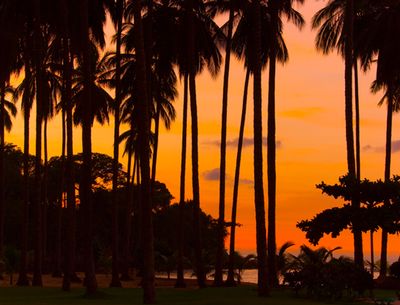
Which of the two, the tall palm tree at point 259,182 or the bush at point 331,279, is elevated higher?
the tall palm tree at point 259,182

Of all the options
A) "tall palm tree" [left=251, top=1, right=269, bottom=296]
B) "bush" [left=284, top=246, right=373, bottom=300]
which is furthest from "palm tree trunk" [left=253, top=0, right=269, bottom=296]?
"bush" [left=284, top=246, right=373, bottom=300]

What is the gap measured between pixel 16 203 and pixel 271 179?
43.4 meters

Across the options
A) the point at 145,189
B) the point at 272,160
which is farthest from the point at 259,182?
the point at 272,160

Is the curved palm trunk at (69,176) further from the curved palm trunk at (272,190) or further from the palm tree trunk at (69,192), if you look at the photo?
the curved palm trunk at (272,190)

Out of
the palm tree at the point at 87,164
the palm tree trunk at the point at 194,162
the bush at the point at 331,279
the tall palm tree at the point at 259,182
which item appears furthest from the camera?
the palm tree trunk at the point at 194,162

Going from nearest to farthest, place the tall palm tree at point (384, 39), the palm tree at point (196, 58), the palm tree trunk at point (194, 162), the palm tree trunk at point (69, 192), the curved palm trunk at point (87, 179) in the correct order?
the curved palm trunk at point (87, 179), the palm tree trunk at point (69, 192), the palm tree trunk at point (194, 162), the palm tree at point (196, 58), the tall palm tree at point (384, 39)

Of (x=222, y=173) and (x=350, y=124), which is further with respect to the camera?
(x=222, y=173)

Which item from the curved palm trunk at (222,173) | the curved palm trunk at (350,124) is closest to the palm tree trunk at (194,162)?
the curved palm trunk at (222,173)

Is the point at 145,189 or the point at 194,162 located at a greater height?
the point at 194,162

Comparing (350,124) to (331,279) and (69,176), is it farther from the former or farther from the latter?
(69,176)

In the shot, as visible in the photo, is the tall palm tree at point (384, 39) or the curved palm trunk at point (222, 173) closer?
the curved palm trunk at point (222, 173)

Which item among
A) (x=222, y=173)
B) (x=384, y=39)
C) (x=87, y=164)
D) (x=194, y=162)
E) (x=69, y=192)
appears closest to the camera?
(x=87, y=164)

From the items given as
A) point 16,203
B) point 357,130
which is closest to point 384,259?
point 357,130

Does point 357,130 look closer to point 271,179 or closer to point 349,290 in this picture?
point 271,179
